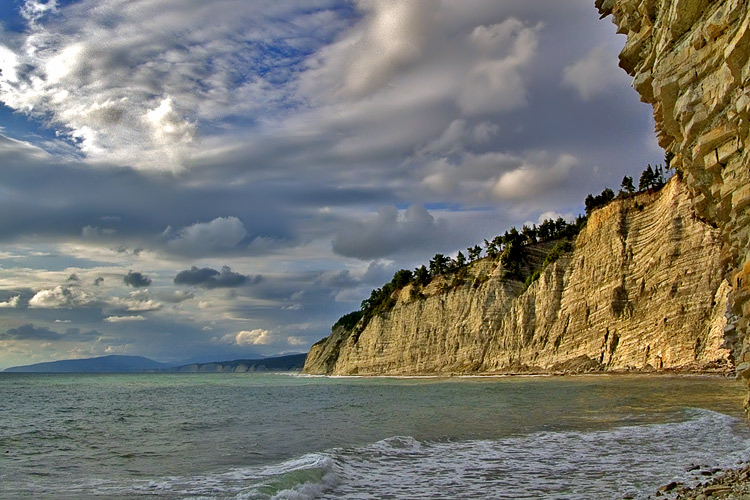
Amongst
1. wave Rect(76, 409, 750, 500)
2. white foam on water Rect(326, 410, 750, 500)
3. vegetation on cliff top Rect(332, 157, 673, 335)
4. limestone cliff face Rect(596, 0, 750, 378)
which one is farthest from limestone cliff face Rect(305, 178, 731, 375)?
limestone cliff face Rect(596, 0, 750, 378)

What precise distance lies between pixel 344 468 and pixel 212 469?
10.5 ft

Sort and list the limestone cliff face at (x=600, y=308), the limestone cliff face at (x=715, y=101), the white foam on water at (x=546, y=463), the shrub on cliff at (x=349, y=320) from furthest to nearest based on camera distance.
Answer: the shrub on cliff at (x=349, y=320), the limestone cliff face at (x=600, y=308), the white foam on water at (x=546, y=463), the limestone cliff face at (x=715, y=101)

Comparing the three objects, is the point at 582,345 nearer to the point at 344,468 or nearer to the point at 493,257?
the point at 493,257

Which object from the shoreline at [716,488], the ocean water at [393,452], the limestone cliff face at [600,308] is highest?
the limestone cliff face at [600,308]

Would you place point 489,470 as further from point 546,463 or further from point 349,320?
point 349,320

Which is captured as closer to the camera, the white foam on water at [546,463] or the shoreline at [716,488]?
the shoreline at [716,488]

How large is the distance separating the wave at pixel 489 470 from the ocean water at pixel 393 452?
40 millimetres

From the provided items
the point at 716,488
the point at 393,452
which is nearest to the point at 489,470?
the point at 393,452

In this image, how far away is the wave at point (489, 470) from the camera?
10.0 meters

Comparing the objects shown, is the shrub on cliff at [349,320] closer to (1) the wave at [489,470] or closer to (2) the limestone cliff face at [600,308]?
(2) the limestone cliff face at [600,308]

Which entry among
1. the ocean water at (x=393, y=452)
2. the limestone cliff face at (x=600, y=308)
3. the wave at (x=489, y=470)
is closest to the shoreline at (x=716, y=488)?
the wave at (x=489, y=470)

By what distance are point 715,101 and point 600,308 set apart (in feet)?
165

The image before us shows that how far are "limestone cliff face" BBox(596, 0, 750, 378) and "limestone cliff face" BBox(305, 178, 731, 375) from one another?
130 ft

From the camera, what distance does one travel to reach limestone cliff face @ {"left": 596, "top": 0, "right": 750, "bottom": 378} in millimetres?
8398
